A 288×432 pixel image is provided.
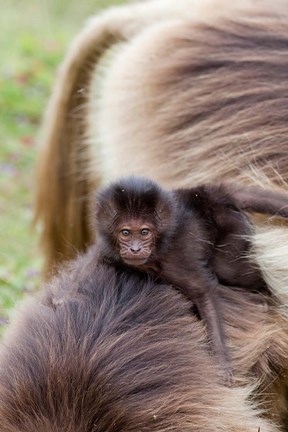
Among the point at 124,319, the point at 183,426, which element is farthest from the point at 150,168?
the point at 183,426

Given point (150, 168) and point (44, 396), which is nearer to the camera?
point (44, 396)

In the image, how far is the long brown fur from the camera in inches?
97.8

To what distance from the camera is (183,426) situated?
8.32ft

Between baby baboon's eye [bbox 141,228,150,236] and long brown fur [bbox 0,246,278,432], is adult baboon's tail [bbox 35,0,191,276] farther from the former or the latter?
long brown fur [bbox 0,246,278,432]

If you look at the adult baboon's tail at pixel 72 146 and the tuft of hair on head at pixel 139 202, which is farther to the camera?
the adult baboon's tail at pixel 72 146

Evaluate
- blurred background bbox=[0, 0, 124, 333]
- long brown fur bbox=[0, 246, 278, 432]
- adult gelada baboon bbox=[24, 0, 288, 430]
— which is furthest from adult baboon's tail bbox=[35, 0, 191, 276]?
long brown fur bbox=[0, 246, 278, 432]

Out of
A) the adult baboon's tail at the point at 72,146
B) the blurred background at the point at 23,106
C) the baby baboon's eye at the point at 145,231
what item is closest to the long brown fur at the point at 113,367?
the baby baboon's eye at the point at 145,231

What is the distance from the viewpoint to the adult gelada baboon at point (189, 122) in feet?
10.1

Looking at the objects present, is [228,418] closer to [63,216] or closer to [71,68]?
[63,216]

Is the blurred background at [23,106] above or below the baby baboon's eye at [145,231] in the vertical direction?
below

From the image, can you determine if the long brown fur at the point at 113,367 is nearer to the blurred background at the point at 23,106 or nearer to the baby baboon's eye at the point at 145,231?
the baby baboon's eye at the point at 145,231

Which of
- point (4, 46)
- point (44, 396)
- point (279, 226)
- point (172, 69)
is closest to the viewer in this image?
point (44, 396)

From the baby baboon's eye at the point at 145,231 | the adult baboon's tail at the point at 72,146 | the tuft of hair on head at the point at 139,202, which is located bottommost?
the adult baboon's tail at the point at 72,146

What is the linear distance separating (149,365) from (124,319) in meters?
0.18
